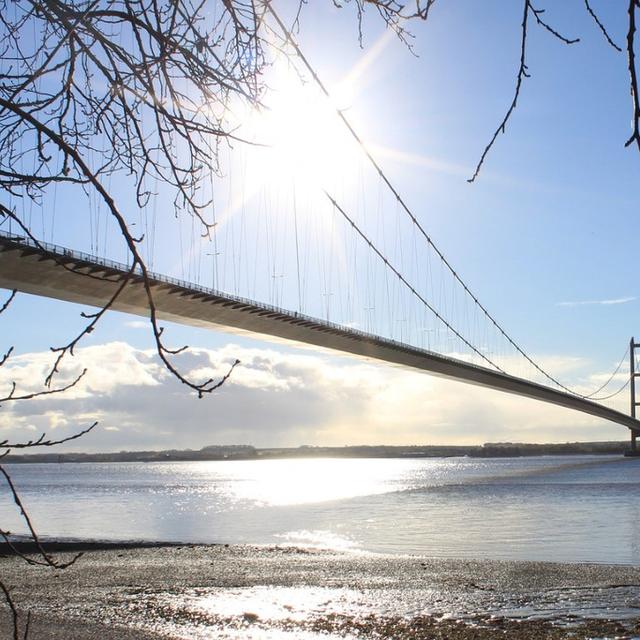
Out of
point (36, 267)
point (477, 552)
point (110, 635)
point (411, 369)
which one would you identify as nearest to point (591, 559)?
point (477, 552)

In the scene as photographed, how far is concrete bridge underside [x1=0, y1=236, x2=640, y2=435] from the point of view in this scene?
29016mm

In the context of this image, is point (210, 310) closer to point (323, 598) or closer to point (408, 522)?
point (408, 522)

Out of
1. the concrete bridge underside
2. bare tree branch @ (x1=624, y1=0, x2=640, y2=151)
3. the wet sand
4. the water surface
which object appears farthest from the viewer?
the concrete bridge underside

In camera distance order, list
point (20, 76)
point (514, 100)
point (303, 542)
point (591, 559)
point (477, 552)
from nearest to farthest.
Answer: point (514, 100) → point (20, 76) → point (591, 559) → point (477, 552) → point (303, 542)

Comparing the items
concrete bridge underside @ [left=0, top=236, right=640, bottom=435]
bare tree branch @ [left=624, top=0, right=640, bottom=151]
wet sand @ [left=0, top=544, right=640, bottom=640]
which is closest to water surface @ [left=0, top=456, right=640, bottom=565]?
wet sand @ [left=0, top=544, right=640, bottom=640]

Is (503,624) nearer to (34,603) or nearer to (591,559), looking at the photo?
(34,603)

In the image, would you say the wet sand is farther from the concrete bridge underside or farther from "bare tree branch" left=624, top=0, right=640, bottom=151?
"bare tree branch" left=624, top=0, right=640, bottom=151

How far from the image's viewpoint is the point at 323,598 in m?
14.0

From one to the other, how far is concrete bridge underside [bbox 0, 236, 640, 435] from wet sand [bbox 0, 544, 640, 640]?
21.5ft

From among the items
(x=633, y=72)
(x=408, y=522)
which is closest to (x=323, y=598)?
(x=633, y=72)

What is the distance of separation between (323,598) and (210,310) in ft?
78.6

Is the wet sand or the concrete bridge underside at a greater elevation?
the concrete bridge underside

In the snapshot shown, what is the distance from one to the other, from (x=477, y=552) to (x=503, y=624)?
11.9 meters

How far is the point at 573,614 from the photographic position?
40.5 feet
